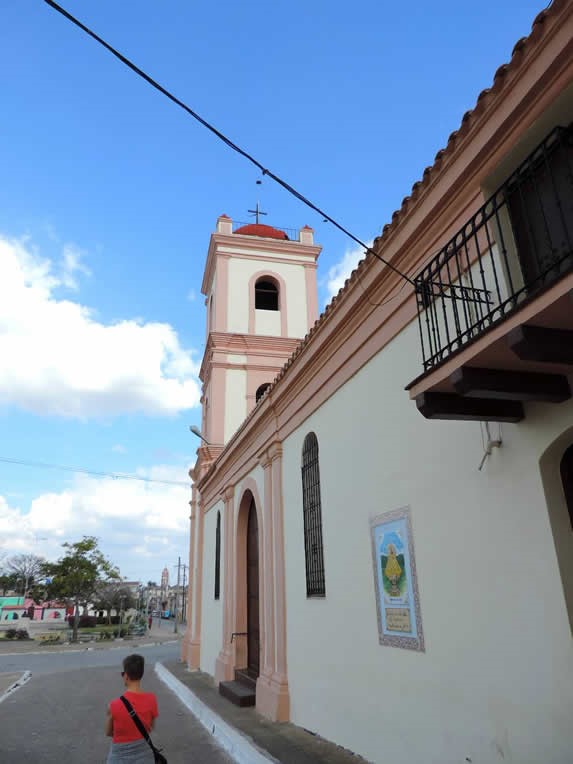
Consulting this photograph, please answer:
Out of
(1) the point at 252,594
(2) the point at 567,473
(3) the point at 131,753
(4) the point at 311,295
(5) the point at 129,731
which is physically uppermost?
(4) the point at 311,295

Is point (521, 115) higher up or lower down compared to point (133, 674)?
higher up

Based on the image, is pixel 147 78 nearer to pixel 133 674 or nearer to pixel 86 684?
pixel 133 674

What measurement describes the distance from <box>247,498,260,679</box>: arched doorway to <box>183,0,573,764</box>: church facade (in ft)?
4.80

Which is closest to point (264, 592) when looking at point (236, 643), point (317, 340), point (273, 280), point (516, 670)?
point (236, 643)

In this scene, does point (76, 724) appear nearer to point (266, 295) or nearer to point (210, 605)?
point (210, 605)

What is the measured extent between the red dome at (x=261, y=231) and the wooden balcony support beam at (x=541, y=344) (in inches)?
586

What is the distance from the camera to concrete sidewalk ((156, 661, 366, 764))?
5805 mm

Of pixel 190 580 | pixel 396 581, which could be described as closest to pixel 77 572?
pixel 190 580

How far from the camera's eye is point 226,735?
280 inches

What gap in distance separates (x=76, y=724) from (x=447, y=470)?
7591 mm

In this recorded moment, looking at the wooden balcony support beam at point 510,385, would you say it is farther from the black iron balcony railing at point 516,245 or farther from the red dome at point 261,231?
the red dome at point 261,231

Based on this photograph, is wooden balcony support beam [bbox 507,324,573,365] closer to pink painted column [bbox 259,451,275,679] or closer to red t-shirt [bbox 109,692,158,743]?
red t-shirt [bbox 109,692,158,743]

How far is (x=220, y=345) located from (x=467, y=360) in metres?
12.4

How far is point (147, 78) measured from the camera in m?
3.53
